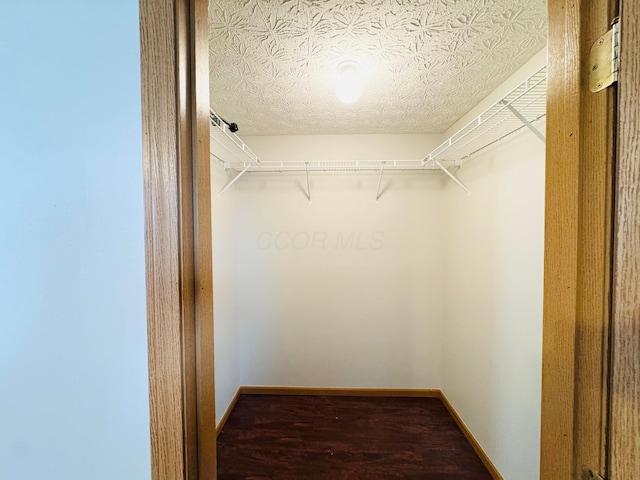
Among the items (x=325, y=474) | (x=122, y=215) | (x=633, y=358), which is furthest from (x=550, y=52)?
(x=325, y=474)

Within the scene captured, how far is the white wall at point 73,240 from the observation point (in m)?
0.44

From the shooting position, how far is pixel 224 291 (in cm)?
190

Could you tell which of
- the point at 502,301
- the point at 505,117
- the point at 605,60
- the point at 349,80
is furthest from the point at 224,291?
the point at 505,117

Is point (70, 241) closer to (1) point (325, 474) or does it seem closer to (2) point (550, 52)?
(2) point (550, 52)

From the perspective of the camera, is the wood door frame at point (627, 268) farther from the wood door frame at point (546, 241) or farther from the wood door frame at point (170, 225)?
the wood door frame at point (170, 225)

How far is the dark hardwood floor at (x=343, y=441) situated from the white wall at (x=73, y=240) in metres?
1.45

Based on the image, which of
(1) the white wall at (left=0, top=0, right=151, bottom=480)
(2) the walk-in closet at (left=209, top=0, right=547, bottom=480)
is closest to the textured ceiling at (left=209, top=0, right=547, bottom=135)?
(2) the walk-in closet at (left=209, top=0, right=547, bottom=480)

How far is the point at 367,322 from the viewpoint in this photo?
213 centimetres

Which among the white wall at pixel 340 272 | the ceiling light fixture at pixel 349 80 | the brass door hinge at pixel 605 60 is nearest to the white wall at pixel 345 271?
the white wall at pixel 340 272

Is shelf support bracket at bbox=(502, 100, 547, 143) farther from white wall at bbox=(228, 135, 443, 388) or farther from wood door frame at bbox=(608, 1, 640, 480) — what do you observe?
white wall at bbox=(228, 135, 443, 388)

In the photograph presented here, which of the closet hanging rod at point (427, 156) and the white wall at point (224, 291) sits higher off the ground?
the closet hanging rod at point (427, 156)

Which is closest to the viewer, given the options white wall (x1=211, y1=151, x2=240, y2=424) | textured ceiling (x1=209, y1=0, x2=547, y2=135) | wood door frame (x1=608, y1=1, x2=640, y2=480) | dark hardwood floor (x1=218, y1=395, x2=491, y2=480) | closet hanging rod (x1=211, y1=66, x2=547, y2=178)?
wood door frame (x1=608, y1=1, x2=640, y2=480)

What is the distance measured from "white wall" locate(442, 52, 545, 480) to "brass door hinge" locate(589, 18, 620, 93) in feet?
3.00

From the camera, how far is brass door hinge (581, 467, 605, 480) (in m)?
0.39
